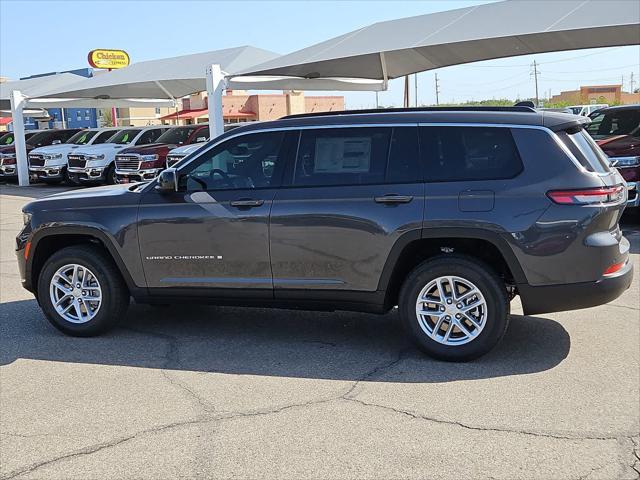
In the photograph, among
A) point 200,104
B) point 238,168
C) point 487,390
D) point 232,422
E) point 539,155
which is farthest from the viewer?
point 200,104

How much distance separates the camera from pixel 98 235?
6051 mm

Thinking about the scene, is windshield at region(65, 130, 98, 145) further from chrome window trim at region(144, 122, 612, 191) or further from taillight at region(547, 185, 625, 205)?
taillight at region(547, 185, 625, 205)

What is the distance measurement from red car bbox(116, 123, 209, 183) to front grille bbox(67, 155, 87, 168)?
1.86m

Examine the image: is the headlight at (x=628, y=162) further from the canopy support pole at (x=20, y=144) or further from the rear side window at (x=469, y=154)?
the canopy support pole at (x=20, y=144)

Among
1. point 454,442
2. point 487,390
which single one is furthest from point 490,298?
point 454,442

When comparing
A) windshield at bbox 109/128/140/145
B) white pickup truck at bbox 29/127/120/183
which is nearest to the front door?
windshield at bbox 109/128/140/145

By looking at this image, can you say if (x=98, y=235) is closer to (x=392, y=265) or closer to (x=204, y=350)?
(x=204, y=350)

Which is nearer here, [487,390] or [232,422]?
[232,422]

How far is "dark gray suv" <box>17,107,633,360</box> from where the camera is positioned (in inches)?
201

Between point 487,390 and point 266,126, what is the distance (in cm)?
268

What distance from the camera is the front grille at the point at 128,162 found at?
19.3m

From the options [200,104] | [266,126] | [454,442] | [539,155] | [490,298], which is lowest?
[454,442]

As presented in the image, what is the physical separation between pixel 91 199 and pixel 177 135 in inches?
607

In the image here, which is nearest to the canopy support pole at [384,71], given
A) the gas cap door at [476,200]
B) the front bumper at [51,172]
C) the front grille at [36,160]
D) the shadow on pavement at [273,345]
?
the front bumper at [51,172]
